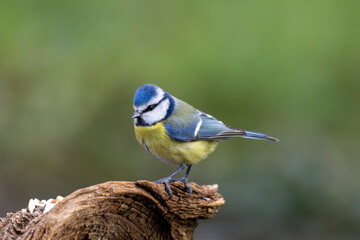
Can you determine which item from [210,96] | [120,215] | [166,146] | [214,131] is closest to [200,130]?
[214,131]

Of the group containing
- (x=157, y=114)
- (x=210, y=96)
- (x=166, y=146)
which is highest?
(x=210, y=96)

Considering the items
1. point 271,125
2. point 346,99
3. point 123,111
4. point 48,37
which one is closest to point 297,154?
point 271,125

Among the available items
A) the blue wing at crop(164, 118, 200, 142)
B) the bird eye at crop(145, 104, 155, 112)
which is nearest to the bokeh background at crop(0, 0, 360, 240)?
the blue wing at crop(164, 118, 200, 142)

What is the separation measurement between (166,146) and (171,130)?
0.09m

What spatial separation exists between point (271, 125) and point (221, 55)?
768 millimetres

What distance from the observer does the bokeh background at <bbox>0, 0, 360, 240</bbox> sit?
379 centimetres

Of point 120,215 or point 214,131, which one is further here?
point 214,131

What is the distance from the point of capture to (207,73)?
4.47 meters

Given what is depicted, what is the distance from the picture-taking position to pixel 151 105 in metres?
2.73

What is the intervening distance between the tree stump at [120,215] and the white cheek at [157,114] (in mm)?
418

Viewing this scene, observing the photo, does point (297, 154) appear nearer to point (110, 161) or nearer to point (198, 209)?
point (110, 161)

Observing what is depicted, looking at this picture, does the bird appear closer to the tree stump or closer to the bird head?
the bird head

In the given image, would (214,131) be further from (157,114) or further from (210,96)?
(210,96)

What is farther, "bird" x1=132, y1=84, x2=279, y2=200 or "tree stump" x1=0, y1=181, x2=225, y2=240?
"bird" x1=132, y1=84, x2=279, y2=200
